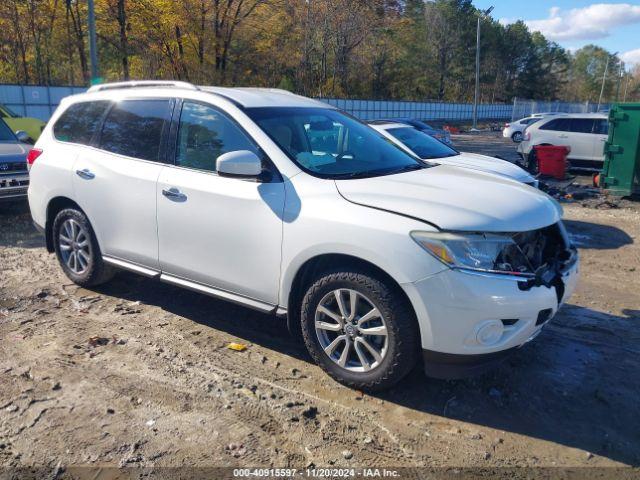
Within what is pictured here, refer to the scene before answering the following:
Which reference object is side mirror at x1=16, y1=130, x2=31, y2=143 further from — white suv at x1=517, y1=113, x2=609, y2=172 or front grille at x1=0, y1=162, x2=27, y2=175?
white suv at x1=517, y1=113, x2=609, y2=172

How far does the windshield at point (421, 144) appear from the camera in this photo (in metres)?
8.93

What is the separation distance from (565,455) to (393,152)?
2574 mm

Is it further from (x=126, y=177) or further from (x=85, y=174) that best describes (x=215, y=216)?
(x=85, y=174)

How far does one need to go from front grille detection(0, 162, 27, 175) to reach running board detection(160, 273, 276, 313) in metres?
5.17

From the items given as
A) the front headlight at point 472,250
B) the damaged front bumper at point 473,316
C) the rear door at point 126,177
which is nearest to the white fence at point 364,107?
the rear door at point 126,177

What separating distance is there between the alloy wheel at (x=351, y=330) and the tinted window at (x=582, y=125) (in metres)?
14.2

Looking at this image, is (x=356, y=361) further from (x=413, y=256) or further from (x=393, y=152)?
(x=393, y=152)

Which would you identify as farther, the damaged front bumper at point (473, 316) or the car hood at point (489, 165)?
the car hood at point (489, 165)

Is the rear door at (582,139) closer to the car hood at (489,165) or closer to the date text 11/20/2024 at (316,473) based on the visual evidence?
the car hood at (489,165)

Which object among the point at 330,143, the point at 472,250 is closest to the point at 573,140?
the point at 330,143

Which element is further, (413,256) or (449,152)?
(449,152)

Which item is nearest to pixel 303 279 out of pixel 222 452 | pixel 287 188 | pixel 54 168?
pixel 287 188

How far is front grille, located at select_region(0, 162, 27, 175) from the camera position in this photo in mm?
8273

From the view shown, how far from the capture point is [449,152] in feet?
30.0
